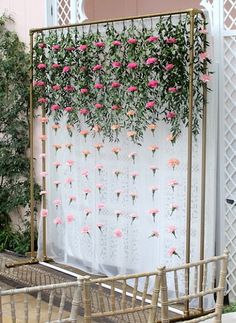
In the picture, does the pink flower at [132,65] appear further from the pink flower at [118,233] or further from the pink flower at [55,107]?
the pink flower at [118,233]

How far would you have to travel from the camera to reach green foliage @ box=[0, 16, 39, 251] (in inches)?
239

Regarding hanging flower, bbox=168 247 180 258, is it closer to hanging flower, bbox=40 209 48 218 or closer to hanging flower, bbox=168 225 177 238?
hanging flower, bbox=168 225 177 238

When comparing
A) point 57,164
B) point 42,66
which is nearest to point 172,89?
point 42,66

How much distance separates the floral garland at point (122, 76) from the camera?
4316 mm

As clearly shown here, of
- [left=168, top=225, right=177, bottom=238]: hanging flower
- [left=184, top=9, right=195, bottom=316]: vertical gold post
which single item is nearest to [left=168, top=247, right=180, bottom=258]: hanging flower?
[left=168, top=225, right=177, bottom=238]: hanging flower

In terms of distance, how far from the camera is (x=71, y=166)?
536cm

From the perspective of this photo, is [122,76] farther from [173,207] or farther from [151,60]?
[173,207]

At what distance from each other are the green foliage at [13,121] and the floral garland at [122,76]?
2.21 feet

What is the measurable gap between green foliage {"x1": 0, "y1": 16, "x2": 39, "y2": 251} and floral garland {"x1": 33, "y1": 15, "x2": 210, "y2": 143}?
67 cm

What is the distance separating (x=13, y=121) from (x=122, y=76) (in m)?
1.89

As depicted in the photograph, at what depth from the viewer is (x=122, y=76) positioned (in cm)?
466

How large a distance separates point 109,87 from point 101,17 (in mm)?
1902

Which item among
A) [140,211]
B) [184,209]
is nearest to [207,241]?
[184,209]

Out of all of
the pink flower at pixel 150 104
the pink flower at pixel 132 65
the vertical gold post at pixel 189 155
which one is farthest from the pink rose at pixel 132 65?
the vertical gold post at pixel 189 155
